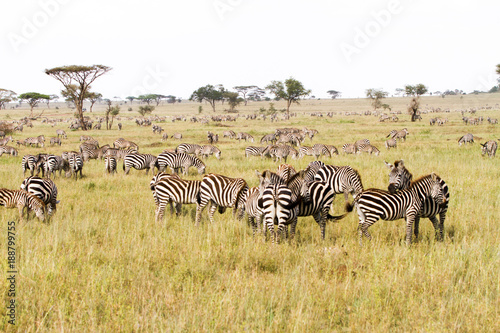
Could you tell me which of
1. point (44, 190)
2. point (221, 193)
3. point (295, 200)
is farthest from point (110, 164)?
point (295, 200)

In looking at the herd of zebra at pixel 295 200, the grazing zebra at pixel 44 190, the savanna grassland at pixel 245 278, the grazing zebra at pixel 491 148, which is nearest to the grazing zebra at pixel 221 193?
the herd of zebra at pixel 295 200

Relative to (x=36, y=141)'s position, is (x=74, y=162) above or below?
below

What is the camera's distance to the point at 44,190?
961cm

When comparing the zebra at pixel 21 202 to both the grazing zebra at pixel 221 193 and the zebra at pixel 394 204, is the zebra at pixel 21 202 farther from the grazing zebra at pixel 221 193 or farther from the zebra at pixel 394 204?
the zebra at pixel 394 204

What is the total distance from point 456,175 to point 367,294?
1171cm

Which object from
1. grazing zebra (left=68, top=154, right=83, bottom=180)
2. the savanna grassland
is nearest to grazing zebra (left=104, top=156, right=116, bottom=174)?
grazing zebra (left=68, top=154, right=83, bottom=180)

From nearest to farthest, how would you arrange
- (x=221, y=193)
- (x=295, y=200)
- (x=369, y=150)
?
(x=295, y=200)
(x=221, y=193)
(x=369, y=150)

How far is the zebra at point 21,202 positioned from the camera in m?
8.41

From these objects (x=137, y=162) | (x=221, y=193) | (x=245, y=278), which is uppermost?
(x=137, y=162)

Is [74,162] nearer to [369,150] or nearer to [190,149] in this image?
[190,149]

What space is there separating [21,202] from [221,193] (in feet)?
15.6

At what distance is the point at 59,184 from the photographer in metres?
14.4

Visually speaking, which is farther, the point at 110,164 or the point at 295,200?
the point at 110,164

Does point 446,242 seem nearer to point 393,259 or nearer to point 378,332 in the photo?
point 393,259
